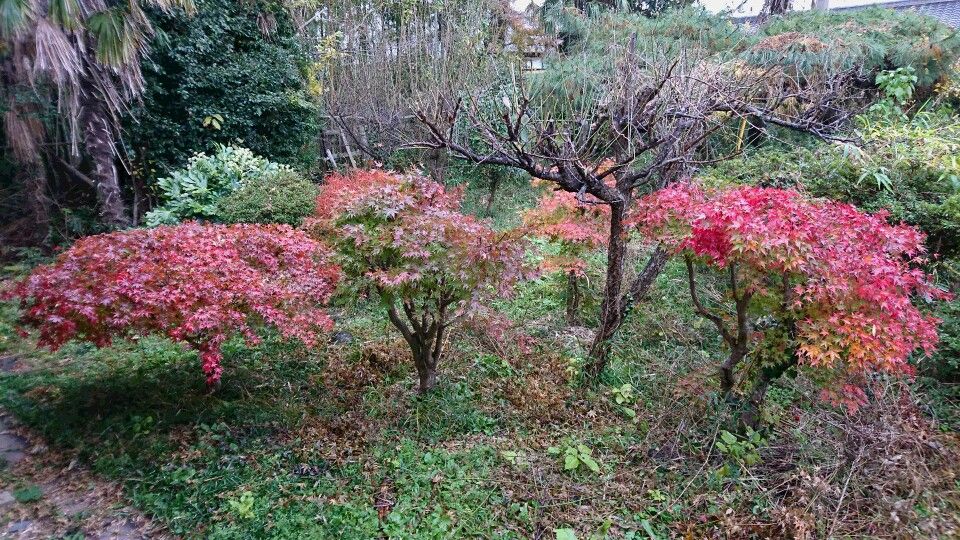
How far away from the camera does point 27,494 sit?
2.70 m

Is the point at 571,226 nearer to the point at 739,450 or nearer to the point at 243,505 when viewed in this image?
the point at 739,450

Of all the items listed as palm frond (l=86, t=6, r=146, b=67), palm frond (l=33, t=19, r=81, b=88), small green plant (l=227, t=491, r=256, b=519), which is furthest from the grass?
palm frond (l=33, t=19, r=81, b=88)

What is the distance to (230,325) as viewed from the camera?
289 cm

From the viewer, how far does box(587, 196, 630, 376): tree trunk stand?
3566 millimetres

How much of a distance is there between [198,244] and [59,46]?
2.85 m

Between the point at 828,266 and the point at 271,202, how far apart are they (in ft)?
17.0

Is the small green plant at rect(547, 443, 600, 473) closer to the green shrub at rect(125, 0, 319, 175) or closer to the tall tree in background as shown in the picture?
the tall tree in background

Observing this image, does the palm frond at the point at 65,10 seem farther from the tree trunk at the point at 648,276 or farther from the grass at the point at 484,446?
the tree trunk at the point at 648,276

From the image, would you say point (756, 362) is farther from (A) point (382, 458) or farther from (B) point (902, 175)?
(B) point (902, 175)

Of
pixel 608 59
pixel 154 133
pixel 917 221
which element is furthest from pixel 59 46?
pixel 917 221

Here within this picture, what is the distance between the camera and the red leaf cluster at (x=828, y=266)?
2.45 metres

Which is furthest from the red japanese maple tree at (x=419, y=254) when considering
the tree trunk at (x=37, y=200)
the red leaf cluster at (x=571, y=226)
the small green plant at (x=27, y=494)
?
the tree trunk at (x=37, y=200)

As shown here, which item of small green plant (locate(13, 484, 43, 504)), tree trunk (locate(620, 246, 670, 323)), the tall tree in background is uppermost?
the tall tree in background

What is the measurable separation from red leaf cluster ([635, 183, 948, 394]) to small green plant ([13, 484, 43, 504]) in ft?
12.1
